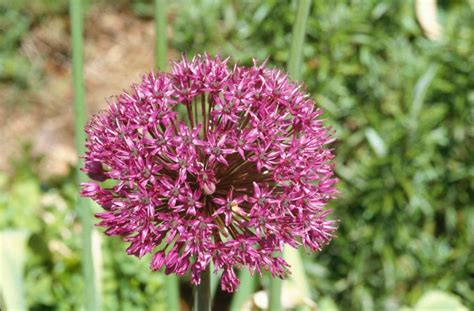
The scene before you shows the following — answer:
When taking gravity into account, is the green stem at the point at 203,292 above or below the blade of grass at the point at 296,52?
below

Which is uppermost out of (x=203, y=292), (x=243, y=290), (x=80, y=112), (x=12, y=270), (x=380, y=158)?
(x=380, y=158)

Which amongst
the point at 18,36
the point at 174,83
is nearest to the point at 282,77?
the point at 174,83

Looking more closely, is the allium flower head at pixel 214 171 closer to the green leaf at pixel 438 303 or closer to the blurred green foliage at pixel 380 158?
the green leaf at pixel 438 303

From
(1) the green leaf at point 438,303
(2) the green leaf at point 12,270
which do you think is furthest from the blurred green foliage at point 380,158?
(1) the green leaf at point 438,303

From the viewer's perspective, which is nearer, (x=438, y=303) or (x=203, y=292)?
(x=203, y=292)

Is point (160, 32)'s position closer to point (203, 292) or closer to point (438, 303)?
point (203, 292)

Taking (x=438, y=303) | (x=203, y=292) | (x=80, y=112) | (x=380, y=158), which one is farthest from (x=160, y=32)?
(x=380, y=158)
